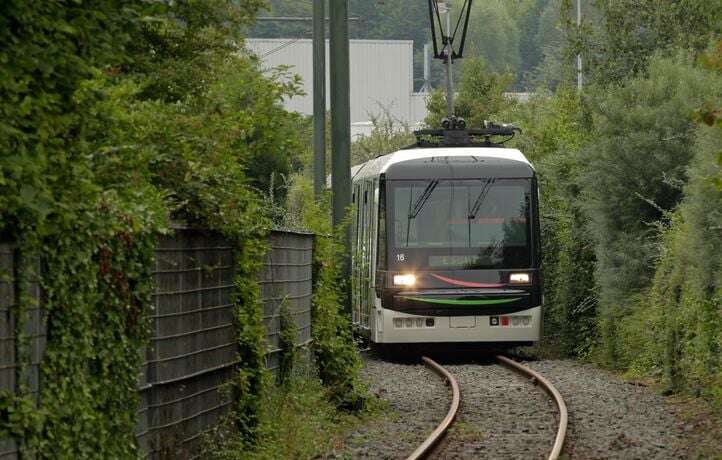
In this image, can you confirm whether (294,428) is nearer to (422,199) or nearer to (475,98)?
(422,199)

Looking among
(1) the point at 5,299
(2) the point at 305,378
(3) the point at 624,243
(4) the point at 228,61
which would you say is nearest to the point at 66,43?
(1) the point at 5,299

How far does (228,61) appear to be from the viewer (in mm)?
18859

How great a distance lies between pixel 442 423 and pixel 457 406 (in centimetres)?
166

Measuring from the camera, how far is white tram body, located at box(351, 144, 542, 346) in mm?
22641

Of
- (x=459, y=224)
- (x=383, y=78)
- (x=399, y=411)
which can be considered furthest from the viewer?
(x=383, y=78)

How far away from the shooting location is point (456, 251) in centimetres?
2295

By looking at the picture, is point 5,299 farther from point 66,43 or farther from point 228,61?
point 228,61

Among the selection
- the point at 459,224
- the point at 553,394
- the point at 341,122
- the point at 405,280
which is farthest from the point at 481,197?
the point at 553,394

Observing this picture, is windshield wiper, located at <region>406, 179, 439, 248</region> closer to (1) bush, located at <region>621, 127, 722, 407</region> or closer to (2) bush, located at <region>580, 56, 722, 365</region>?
(2) bush, located at <region>580, 56, 722, 365</region>

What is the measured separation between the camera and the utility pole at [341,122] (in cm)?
1705

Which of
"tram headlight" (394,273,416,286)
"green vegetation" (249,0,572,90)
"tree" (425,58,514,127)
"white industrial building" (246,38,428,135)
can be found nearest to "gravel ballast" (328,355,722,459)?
"tram headlight" (394,273,416,286)

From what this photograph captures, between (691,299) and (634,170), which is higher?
(634,170)

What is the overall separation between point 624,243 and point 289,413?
10.2 metres

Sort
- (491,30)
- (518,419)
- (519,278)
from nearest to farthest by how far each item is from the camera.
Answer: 1. (518,419)
2. (519,278)
3. (491,30)
